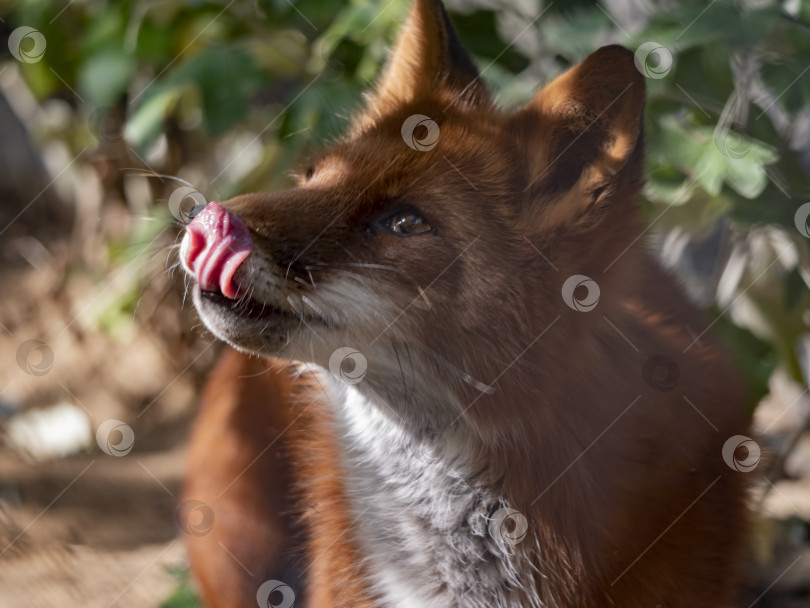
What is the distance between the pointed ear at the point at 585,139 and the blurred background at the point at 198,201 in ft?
1.68

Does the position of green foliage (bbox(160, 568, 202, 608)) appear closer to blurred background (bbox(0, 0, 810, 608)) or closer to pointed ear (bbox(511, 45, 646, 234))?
blurred background (bbox(0, 0, 810, 608))

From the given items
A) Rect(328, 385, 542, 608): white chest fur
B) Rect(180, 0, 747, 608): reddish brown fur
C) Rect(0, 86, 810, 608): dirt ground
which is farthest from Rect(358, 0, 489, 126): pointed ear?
Rect(0, 86, 810, 608): dirt ground

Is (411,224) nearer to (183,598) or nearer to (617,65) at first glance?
(617,65)

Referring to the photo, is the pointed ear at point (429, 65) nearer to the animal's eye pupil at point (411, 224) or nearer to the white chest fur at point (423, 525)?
the animal's eye pupil at point (411, 224)

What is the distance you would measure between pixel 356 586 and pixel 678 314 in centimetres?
114

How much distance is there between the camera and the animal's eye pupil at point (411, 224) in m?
1.70

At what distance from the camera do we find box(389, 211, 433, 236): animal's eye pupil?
66.9 inches

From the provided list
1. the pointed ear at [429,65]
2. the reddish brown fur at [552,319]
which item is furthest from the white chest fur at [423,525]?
the pointed ear at [429,65]

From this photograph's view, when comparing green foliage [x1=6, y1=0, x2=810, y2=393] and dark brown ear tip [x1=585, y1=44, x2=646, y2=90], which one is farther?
green foliage [x1=6, y1=0, x2=810, y2=393]

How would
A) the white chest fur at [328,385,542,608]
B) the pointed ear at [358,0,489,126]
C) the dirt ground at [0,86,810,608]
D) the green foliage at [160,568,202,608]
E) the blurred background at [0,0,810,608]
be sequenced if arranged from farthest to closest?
the dirt ground at [0,86,810,608], the green foliage at [160,568,202,608], the blurred background at [0,0,810,608], the pointed ear at [358,0,489,126], the white chest fur at [328,385,542,608]

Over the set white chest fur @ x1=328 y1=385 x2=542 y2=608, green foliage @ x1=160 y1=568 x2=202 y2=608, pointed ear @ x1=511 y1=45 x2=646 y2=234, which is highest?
pointed ear @ x1=511 y1=45 x2=646 y2=234

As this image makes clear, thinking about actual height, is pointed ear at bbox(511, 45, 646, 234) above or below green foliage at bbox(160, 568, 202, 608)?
above

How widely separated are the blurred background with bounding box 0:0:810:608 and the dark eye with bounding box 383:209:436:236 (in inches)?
20.3

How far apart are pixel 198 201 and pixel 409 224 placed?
1211 millimetres
